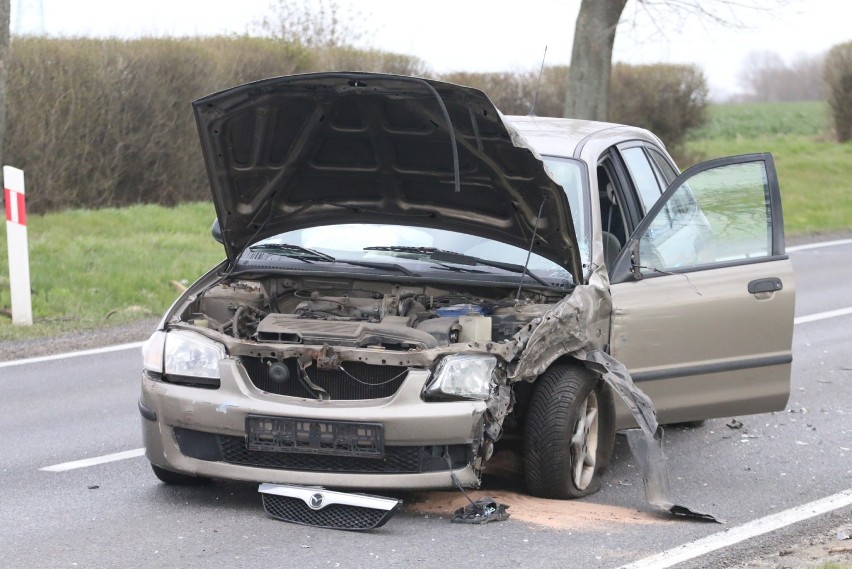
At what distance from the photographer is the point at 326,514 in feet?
18.4

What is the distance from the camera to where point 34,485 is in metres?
6.55

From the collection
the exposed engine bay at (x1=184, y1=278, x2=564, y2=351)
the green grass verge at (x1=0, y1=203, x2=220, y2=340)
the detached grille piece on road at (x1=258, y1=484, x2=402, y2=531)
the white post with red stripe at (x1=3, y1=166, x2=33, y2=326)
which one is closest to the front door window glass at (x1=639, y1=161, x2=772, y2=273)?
the exposed engine bay at (x1=184, y1=278, x2=564, y2=351)

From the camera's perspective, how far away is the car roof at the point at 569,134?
7.06m

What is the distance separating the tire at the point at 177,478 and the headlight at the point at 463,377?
4.72 feet

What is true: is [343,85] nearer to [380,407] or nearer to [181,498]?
[380,407]

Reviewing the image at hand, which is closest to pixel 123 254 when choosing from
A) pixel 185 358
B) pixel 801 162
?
pixel 185 358

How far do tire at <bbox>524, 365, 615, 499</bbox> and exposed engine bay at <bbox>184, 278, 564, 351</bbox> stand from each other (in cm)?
36

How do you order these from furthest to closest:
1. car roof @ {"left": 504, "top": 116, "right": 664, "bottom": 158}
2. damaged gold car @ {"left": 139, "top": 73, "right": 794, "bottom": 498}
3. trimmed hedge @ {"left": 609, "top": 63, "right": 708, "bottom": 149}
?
Result: 1. trimmed hedge @ {"left": 609, "top": 63, "right": 708, "bottom": 149}
2. car roof @ {"left": 504, "top": 116, "right": 664, "bottom": 158}
3. damaged gold car @ {"left": 139, "top": 73, "right": 794, "bottom": 498}

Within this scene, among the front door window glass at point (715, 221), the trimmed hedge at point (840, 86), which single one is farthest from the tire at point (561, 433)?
the trimmed hedge at point (840, 86)

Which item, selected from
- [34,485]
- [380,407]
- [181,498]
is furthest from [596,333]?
[34,485]

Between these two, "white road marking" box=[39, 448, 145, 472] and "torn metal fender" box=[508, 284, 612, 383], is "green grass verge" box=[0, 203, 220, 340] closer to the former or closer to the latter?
"white road marking" box=[39, 448, 145, 472]

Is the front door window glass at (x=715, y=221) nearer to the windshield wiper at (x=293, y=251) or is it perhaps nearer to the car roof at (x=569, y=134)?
the car roof at (x=569, y=134)

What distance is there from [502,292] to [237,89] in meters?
1.64

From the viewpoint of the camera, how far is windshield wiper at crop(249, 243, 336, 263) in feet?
22.3
